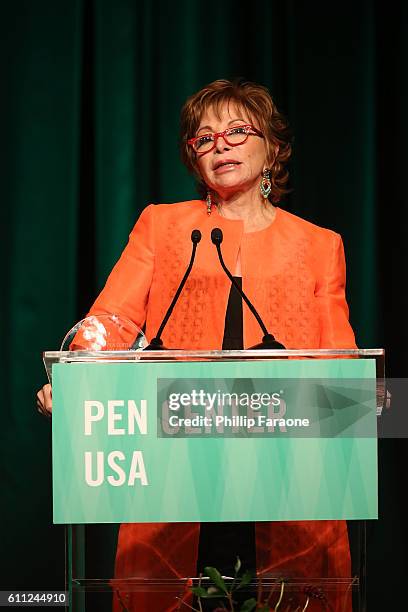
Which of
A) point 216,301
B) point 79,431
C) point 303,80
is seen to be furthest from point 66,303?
point 79,431

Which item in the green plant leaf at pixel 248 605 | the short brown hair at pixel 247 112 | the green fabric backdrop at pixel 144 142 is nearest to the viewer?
the green plant leaf at pixel 248 605

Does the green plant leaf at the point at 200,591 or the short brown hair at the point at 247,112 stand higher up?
the short brown hair at the point at 247,112

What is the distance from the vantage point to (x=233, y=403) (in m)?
1.50

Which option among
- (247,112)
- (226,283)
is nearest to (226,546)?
(226,283)

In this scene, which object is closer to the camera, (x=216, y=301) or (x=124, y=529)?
(x=124, y=529)

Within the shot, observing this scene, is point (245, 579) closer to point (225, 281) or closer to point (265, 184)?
point (225, 281)

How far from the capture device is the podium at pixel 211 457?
58.8 inches

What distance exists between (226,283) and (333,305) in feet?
0.84

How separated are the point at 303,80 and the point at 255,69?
0.15m

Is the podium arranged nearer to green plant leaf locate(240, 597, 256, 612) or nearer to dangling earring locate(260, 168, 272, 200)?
green plant leaf locate(240, 597, 256, 612)

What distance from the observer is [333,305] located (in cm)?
227

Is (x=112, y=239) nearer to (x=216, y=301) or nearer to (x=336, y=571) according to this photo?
(x=216, y=301)

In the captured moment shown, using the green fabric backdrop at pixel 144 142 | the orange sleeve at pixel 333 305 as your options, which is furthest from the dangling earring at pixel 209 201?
the green fabric backdrop at pixel 144 142

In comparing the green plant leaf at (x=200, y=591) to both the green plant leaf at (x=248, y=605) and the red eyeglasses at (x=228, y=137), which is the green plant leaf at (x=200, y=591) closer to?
the green plant leaf at (x=248, y=605)
